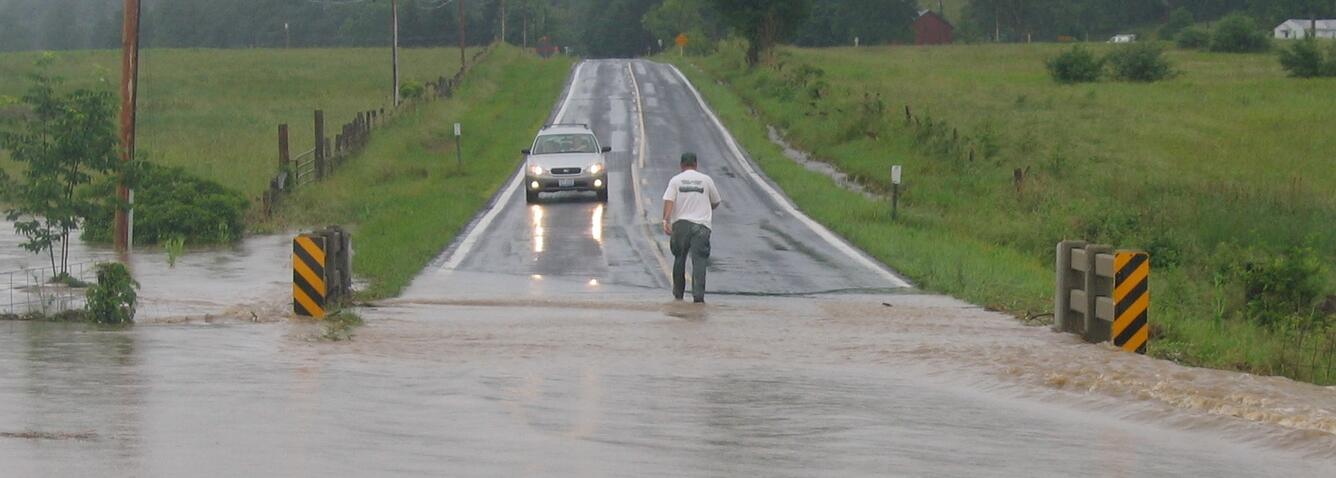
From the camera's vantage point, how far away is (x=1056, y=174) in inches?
1332

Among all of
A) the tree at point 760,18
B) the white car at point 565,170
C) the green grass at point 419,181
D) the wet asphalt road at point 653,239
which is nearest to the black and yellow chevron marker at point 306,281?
the green grass at point 419,181

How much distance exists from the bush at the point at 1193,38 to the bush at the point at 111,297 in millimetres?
91767

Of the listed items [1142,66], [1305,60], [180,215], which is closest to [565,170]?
[180,215]

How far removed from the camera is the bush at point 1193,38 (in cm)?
9862

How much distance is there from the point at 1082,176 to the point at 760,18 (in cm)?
4252

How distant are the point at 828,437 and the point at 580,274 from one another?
1143cm

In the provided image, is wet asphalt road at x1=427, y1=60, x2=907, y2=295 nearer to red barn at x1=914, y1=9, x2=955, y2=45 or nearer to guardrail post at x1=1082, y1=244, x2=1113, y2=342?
guardrail post at x1=1082, y1=244, x2=1113, y2=342

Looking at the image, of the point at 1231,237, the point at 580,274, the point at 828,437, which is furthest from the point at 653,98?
the point at 828,437

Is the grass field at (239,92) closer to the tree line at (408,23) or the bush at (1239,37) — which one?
the tree line at (408,23)

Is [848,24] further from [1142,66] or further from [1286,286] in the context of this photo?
[1286,286]

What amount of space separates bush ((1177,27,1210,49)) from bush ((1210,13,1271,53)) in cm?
468

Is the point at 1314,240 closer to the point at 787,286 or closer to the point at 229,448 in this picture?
the point at 787,286

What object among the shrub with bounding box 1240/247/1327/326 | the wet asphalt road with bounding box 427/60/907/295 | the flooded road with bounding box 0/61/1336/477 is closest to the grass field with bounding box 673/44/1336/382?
the shrub with bounding box 1240/247/1327/326

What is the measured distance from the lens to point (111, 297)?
49.8 feet
